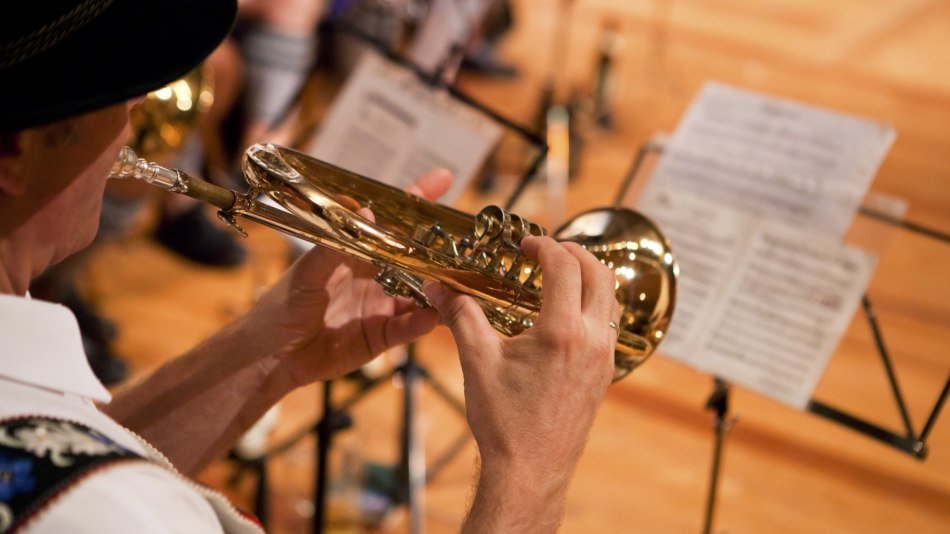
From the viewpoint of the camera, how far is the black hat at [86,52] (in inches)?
24.0

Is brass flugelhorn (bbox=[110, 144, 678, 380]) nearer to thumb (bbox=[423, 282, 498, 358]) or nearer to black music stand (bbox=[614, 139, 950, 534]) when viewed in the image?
thumb (bbox=[423, 282, 498, 358])

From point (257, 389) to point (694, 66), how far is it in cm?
405

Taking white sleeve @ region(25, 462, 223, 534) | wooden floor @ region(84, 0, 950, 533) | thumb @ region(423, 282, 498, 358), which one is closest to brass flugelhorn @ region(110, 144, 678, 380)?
thumb @ region(423, 282, 498, 358)

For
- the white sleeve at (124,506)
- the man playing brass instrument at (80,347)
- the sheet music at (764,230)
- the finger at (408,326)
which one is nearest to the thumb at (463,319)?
the man playing brass instrument at (80,347)

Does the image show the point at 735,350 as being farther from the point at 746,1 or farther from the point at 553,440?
the point at 746,1

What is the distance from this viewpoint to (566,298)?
82 cm

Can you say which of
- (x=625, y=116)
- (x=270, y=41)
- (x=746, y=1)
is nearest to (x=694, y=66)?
(x=625, y=116)

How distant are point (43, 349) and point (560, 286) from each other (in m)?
0.44

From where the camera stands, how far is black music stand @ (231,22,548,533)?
1.41 metres

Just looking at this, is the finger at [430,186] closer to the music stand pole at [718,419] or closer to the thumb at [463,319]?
the thumb at [463,319]

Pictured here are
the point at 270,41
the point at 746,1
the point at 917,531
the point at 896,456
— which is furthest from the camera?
the point at 746,1

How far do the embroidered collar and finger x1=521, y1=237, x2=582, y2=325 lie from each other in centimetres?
40

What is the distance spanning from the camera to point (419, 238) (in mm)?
1018

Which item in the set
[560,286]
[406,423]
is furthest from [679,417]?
[560,286]
